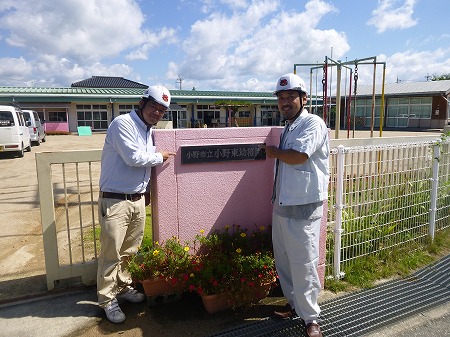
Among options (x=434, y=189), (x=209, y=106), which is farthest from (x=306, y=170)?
(x=209, y=106)

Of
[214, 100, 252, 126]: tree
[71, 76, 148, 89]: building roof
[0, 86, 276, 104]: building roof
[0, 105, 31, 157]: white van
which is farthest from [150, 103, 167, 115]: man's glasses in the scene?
[71, 76, 148, 89]: building roof

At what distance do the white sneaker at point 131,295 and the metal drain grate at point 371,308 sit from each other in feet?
2.70

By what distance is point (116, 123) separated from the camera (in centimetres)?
276

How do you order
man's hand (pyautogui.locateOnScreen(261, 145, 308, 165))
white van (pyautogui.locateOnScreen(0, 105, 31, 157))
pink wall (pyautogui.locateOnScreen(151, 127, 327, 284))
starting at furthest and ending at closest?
white van (pyautogui.locateOnScreen(0, 105, 31, 157)), pink wall (pyautogui.locateOnScreen(151, 127, 327, 284)), man's hand (pyautogui.locateOnScreen(261, 145, 308, 165))

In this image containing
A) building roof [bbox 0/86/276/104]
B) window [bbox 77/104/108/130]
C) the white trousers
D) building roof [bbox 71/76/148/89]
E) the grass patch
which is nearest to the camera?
the white trousers

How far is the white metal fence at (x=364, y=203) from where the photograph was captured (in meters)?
3.27

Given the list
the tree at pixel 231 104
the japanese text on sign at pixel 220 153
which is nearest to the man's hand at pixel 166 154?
the japanese text on sign at pixel 220 153

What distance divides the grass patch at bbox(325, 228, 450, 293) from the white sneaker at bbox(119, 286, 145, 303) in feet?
5.99

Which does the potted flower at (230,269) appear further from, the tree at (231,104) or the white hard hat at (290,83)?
the tree at (231,104)

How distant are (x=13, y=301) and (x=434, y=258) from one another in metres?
4.62

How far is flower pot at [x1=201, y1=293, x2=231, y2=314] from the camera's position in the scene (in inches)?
117

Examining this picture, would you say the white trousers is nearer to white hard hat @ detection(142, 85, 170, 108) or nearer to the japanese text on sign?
the japanese text on sign

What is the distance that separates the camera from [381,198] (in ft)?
13.3

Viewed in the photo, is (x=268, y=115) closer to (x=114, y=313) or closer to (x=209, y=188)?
(x=209, y=188)
